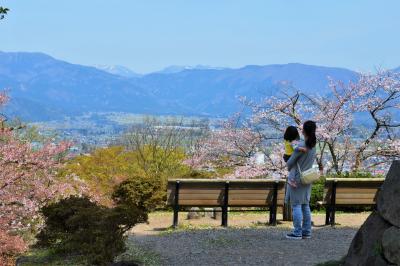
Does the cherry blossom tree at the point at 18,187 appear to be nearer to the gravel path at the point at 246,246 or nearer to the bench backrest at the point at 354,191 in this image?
the gravel path at the point at 246,246

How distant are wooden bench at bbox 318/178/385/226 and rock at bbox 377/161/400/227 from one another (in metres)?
5.44

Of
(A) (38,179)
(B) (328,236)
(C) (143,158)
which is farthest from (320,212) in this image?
(C) (143,158)

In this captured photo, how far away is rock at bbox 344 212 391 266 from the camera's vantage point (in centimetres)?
581

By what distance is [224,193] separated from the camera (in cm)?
1154

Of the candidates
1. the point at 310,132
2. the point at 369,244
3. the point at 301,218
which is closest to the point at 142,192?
the point at 301,218

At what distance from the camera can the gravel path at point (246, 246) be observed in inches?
322

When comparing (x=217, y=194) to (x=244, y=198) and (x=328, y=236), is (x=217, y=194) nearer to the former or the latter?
(x=244, y=198)

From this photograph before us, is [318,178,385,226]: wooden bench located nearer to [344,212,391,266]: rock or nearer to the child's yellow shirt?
the child's yellow shirt

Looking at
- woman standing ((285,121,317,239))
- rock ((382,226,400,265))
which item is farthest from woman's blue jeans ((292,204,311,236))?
rock ((382,226,400,265))

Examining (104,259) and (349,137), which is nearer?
(104,259)

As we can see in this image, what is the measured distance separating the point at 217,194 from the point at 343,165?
30.8 feet

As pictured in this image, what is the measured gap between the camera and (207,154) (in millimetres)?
23172

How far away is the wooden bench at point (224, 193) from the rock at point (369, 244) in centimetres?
528

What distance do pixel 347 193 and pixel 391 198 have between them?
234 inches
